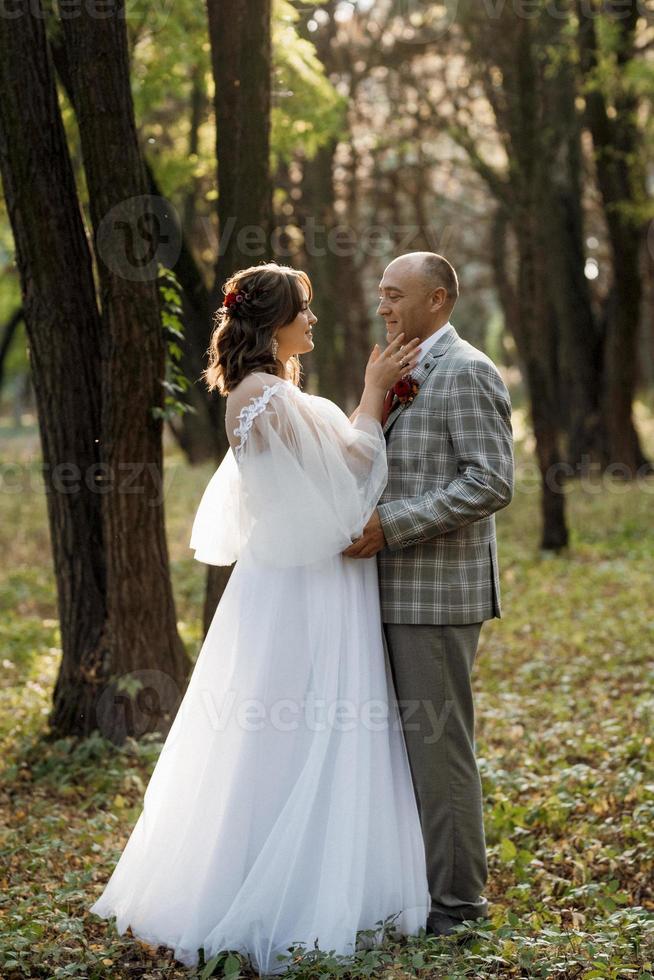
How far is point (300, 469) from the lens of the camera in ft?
13.2

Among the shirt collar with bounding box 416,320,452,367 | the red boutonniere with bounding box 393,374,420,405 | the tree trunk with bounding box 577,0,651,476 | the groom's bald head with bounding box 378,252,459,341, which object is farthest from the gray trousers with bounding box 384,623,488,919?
the tree trunk with bounding box 577,0,651,476

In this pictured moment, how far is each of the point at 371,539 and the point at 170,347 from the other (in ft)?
8.71

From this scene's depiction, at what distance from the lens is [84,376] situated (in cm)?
633

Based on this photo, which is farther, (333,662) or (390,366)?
(390,366)

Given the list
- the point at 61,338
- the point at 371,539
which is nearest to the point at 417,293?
the point at 371,539

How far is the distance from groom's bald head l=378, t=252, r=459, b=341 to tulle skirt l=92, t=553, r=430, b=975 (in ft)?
3.17

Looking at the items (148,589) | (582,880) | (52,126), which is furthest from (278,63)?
(582,880)

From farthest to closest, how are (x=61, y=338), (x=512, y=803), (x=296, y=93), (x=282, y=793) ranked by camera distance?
(x=296, y=93) → (x=61, y=338) → (x=512, y=803) → (x=282, y=793)

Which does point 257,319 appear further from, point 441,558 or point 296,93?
point 296,93

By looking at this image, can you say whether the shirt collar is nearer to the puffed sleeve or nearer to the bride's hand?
the bride's hand

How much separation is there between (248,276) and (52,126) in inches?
100

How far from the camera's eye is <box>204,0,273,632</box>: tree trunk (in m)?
6.25

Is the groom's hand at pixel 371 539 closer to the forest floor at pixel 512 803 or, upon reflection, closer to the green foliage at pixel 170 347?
the forest floor at pixel 512 803

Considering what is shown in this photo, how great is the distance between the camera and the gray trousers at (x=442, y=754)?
415cm
